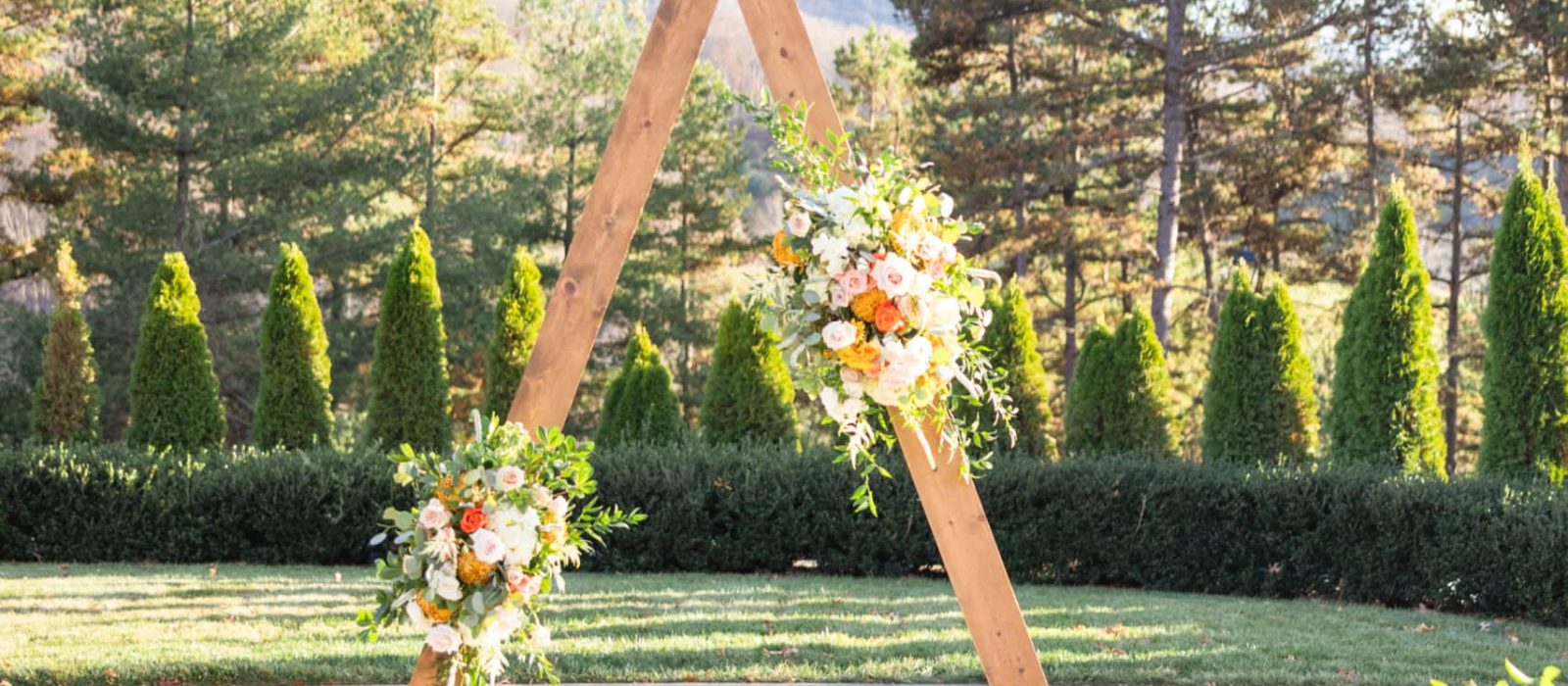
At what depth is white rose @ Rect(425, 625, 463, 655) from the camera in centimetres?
331

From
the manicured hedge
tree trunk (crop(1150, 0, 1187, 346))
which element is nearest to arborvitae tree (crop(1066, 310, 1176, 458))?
the manicured hedge

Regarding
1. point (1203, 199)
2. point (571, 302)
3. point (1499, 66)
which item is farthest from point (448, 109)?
point (571, 302)

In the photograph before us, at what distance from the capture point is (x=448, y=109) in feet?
71.2

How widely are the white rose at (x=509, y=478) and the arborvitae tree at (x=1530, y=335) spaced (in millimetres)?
7376

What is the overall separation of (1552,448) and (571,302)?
754 cm

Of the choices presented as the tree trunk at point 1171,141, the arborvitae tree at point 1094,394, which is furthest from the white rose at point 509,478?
the tree trunk at point 1171,141

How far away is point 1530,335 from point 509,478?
7622mm

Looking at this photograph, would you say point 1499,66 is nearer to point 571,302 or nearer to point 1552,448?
point 1552,448

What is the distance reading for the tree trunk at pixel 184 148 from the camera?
53.4 feet

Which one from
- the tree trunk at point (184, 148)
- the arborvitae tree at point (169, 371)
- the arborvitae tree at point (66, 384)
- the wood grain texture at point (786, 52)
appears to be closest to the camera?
the wood grain texture at point (786, 52)

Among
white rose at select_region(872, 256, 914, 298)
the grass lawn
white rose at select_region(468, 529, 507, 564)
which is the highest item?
white rose at select_region(872, 256, 914, 298)

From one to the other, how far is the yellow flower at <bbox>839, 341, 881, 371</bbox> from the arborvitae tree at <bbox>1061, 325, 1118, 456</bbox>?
7516 mm

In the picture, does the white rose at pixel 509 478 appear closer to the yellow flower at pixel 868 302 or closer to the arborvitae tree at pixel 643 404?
the yellow flower at pixel 868 302

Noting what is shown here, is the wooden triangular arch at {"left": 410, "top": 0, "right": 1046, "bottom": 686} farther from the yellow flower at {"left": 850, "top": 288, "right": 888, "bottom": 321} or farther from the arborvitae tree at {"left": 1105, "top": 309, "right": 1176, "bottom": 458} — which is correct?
the arborvitae tree at {"left": 1105, "top": 309, "right": 1176, "bottom": 458}
